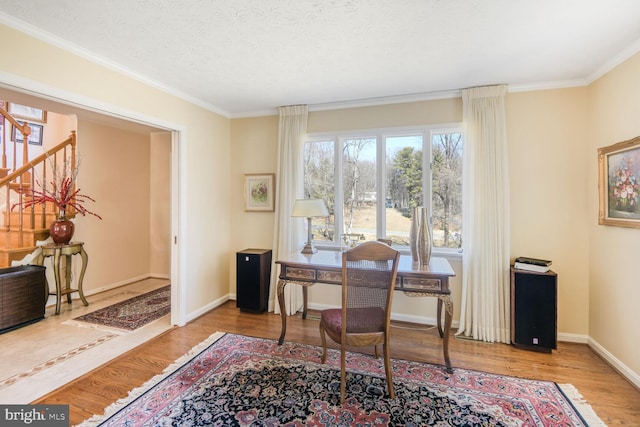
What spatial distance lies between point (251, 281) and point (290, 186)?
133cm

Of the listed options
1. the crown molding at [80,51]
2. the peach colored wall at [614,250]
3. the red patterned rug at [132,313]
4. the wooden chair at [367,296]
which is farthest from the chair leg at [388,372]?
the crown molding at [80,51]

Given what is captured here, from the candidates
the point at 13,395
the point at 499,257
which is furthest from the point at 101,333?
the point at 499,257

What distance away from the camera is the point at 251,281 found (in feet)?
12.0

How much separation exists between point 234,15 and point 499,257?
128 inches

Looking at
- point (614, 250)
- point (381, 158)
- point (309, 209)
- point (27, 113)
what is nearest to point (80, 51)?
point (309, 209)

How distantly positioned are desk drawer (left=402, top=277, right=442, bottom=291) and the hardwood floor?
727 mm

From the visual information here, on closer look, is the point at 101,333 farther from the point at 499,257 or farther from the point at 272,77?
the point at 499,257

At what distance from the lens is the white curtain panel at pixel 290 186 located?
371cm

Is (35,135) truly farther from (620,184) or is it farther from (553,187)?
(620,184)

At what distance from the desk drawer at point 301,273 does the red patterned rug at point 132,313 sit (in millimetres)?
1941

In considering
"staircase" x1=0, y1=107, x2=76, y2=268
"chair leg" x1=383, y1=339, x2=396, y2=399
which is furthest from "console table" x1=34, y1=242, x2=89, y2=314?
"chair leg" x1=383, y1=339, x2=396, y2=399

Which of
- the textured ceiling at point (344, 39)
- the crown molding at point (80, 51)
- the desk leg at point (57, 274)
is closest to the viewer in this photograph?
the textured ceiling at point (344, 39)

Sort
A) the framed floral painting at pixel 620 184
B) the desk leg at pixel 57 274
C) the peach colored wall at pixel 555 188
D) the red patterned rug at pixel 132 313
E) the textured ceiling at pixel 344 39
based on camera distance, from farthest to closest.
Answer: the desk leg at pixel 57 274, the red patterned rug at pixel 132 313, the peach colored wall at pixel 555 188, the framed floral painting at pixel 620 184, the textured ceiling at pixel 344 39

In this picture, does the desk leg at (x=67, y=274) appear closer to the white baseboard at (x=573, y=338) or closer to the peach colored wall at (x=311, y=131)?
the peach colored wall at (x=311, y=131)
